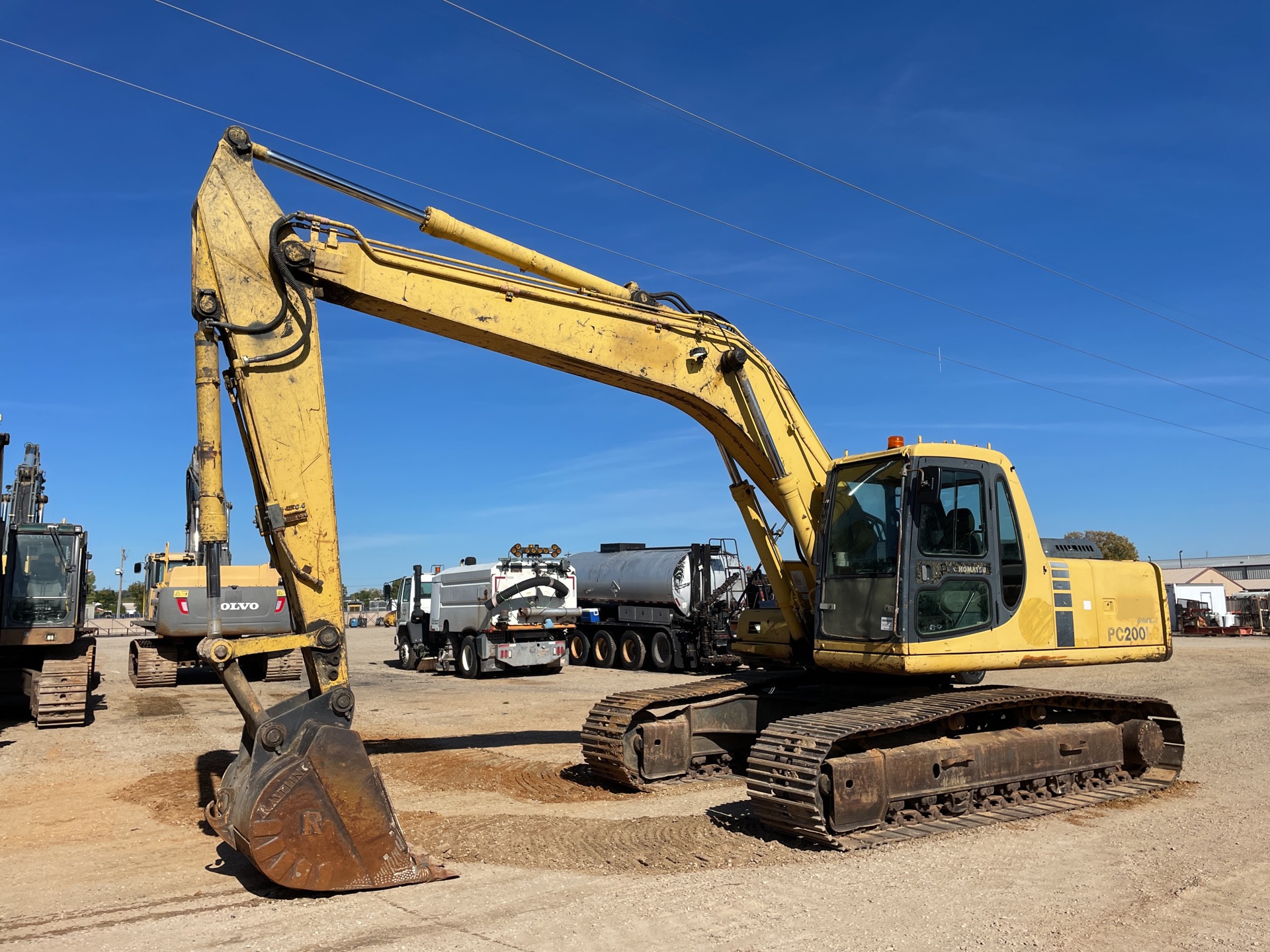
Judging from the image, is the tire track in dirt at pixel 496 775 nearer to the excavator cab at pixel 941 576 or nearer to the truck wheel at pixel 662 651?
the excavator cab at pixel 941 576

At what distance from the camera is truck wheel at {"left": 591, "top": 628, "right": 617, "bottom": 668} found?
2731 centimetres

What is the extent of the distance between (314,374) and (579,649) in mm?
22393

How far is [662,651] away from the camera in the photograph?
25.5 m

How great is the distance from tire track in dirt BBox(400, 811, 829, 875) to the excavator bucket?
0.83 m

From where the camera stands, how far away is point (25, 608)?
15266mm

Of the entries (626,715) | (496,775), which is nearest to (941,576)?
(626,715)

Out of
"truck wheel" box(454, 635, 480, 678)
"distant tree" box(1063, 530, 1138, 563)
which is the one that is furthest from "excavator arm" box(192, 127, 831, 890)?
"distant tree" box(1063, 530, 1138, 563)

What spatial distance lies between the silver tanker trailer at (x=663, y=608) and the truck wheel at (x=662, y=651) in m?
0.02

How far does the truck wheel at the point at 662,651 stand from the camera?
25219 millimetres

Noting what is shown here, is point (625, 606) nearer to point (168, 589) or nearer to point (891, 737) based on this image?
point (168, 589)

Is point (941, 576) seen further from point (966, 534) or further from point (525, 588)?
point (525, 588)

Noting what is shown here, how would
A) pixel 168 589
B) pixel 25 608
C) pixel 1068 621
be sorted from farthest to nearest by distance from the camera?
pixel 168 589
pixel 25 608
pixel 1068 621

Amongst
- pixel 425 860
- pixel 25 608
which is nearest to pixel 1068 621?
pixel 425 860

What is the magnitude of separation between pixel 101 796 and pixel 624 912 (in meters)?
6.51
